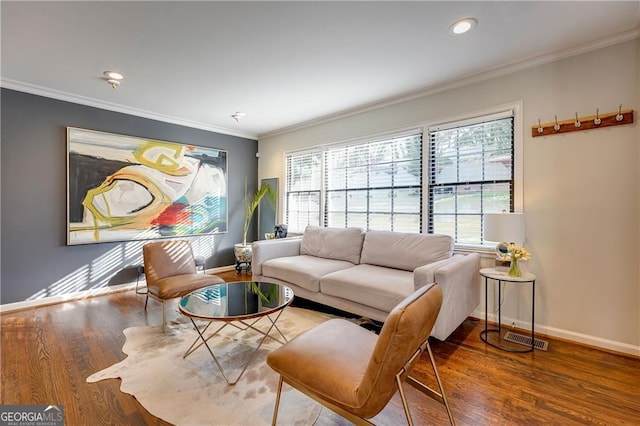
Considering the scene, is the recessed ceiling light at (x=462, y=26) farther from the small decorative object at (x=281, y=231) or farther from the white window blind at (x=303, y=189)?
the small decorative object at (x=281, y=231)

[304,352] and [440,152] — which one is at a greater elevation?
[440,152]

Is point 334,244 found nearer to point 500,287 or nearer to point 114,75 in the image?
point 500,287

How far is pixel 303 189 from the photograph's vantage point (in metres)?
4.93

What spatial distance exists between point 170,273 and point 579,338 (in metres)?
3.92

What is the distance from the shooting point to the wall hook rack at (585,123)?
7.49 ft

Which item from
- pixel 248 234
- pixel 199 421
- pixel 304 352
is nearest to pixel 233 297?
pixel 199 421

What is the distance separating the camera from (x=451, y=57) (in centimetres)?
265

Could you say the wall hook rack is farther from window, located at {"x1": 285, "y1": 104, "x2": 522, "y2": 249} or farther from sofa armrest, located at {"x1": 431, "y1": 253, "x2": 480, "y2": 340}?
sofa armrest, located at {"x1": 431, "y1": 253, "x2": 480, "y2": 340}

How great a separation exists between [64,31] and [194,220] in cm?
294

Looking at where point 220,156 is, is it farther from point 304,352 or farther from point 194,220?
point 304,352

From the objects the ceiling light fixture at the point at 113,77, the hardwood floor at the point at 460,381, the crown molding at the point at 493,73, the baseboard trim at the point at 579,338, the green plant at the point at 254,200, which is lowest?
the hardwood floor at the point at 460,381

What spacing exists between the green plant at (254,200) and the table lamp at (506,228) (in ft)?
12.0

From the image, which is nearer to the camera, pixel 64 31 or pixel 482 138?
pixel 64 31

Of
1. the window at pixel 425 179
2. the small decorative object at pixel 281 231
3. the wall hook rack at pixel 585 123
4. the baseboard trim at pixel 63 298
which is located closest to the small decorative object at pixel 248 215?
the small decorative object at pixel 281 231
